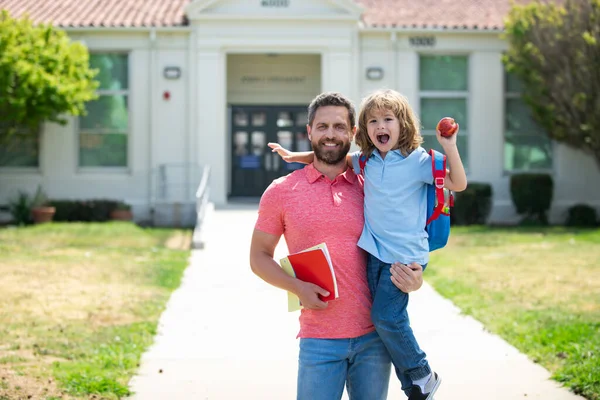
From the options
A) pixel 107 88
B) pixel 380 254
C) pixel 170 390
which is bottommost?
pixel 170 390

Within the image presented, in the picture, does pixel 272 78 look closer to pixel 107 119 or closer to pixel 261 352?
pixel 107 119

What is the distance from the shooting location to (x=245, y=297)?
1005cm

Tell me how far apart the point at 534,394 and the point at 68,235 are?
38.1 ft

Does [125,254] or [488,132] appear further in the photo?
[488,132]

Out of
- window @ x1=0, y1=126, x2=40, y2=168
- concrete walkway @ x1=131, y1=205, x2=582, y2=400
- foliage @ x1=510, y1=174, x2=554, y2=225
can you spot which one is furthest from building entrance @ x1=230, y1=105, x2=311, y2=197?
concrete walkway @ x1=131, y1=205, x2=582, y2=400

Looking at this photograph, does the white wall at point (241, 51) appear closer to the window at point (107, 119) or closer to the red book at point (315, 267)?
the window at point (107, 119)

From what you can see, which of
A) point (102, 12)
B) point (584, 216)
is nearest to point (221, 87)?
point (102, 12)

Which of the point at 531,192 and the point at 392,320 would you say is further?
the point at 531,192

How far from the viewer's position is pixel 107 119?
64.0 ft

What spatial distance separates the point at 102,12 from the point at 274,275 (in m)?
17.2

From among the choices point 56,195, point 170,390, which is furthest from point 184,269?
point 56,195

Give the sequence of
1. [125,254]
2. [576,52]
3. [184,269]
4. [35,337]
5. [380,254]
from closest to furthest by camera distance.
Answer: [380,254]
[35,337]
[184,269]
[125,254]
[576,52]

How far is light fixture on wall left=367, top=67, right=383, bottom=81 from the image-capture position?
62.9 ft

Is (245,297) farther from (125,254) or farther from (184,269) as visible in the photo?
(125,254)
